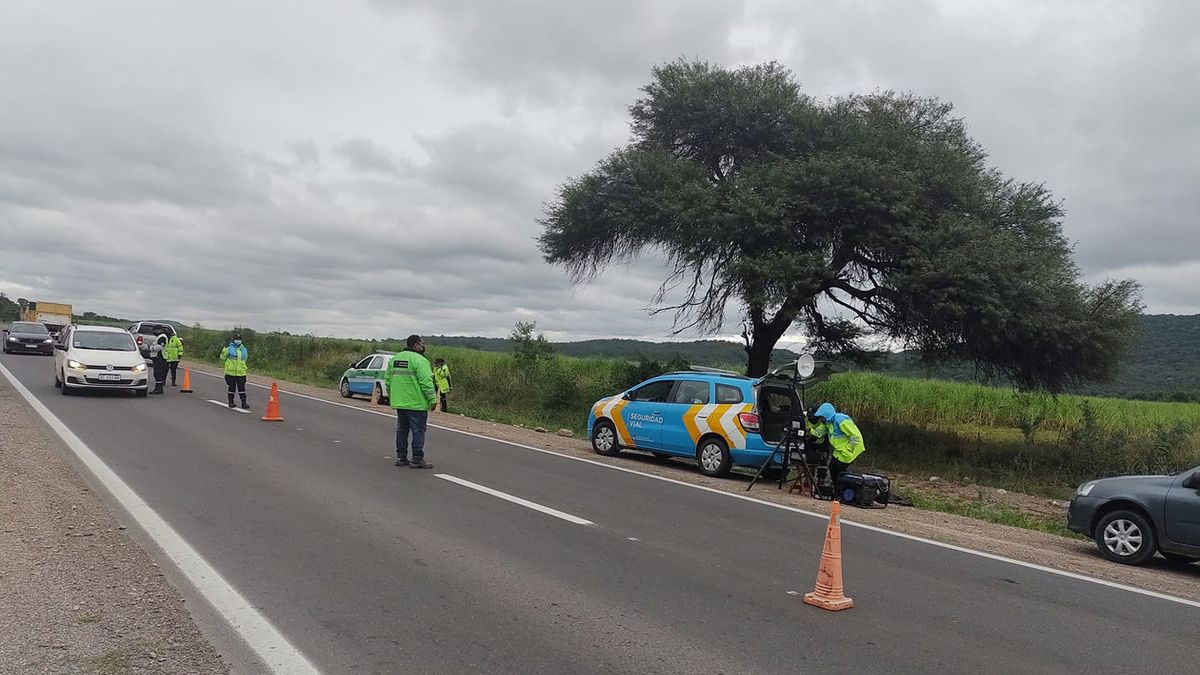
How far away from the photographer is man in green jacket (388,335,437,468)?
1162 centimetres

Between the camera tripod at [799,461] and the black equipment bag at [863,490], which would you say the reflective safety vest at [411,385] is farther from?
the black equipment bag at [863,490]

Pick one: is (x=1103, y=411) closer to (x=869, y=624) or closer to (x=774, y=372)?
(x=774, y=372)

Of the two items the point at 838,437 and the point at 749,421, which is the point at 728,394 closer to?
the point at 749,421

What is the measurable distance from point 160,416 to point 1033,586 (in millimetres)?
15362

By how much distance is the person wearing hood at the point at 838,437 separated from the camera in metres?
11.6

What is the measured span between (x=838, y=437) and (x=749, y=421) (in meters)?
1.74

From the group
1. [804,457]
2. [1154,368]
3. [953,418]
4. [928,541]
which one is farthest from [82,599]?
[1154,368]

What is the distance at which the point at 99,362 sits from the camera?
19.5 metres

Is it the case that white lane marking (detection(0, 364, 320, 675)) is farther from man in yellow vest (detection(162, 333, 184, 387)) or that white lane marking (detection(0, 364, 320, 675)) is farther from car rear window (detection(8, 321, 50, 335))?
car rear window (detection(8, 321, 50, 335))

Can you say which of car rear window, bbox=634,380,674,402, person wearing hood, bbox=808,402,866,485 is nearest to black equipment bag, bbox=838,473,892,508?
person wearing hood, bbox=808,402,866,485

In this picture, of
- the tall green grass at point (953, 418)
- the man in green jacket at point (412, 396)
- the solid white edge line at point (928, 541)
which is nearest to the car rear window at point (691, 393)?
the solid white edge line at point (928, 541)

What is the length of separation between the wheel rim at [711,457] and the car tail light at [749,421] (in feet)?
2.00

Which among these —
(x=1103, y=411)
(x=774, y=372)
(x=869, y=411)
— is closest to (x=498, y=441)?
(x=774, y=372)

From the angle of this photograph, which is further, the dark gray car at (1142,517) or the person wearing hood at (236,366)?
the person wearing hood at (236,366)
